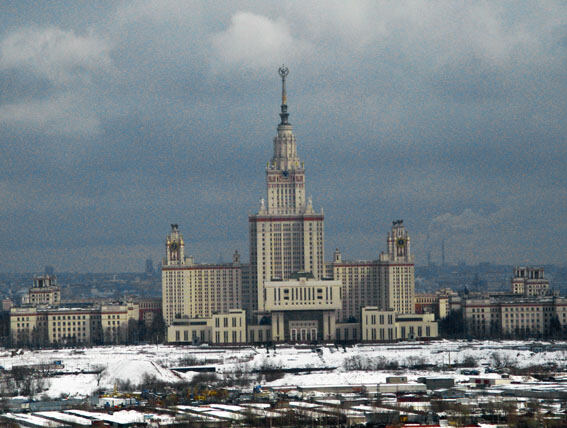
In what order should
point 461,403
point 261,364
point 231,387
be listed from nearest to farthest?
point 461,403, point 231,387, point 261,364

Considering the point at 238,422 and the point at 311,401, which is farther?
the point at 311,401

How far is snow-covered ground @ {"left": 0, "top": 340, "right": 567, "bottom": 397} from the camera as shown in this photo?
146 m

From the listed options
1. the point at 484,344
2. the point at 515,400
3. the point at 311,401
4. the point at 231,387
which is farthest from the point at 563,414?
the point at 484,344

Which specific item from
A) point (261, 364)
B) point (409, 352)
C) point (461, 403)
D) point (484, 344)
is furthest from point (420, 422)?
point (484, 344)

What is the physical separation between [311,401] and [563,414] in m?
20.6

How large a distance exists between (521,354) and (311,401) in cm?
4899

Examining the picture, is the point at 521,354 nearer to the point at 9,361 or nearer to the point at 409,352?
the point at 409,352

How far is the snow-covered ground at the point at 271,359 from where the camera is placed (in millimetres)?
146125

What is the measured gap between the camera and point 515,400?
410 feet

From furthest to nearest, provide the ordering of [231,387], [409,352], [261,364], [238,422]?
[409,352] → [261,364] → [231,387] → [238,422]

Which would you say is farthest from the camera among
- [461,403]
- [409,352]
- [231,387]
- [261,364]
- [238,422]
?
[409,352]

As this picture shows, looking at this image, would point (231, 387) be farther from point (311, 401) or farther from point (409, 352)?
point (409, 352)

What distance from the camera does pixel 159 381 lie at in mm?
144625

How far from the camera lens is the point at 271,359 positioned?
170 meters
